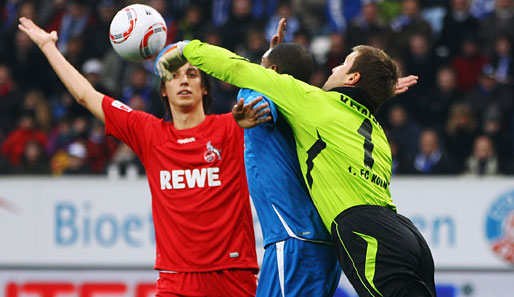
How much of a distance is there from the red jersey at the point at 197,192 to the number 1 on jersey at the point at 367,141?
0.99 m

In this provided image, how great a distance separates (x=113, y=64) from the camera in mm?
14781

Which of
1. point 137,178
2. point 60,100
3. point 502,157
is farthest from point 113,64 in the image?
point 502,157

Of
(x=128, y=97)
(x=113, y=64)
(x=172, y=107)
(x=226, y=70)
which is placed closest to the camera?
(x=226, y=70)

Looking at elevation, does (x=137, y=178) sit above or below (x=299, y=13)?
below

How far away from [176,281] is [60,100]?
378 inches

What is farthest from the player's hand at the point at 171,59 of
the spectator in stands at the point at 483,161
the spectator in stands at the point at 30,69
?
the spectator in stands at the point at 30,69

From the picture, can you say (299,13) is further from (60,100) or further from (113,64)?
(60,100)

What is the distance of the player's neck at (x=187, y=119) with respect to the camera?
5809 mm

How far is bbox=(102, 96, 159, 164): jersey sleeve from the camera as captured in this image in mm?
5742

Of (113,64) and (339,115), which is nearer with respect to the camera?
(339,115)

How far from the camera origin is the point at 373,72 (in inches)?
197

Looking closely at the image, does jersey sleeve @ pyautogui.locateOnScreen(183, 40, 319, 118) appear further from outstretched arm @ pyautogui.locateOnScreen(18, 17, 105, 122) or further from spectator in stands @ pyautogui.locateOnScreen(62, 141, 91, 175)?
spectator in stands @ pyautogui.locateOnScreen(62, 141, 91, 175)

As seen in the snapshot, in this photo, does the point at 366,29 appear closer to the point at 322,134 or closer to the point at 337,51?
the point at 337,51

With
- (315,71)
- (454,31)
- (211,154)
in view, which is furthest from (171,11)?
(211,154)
